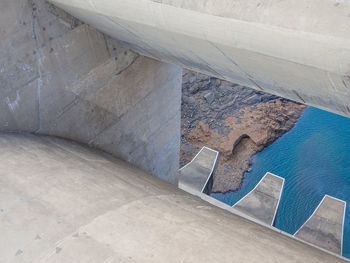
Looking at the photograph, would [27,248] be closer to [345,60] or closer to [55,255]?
[55,255]

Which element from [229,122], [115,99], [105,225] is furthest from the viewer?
[229,122]

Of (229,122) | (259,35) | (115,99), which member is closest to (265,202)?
(115,99)

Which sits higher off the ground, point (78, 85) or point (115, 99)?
point (78, 85)

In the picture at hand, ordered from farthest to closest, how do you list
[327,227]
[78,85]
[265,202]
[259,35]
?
[265,202], [327,227], [78,85], [259,35]

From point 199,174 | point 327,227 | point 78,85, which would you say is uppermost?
point 78,85

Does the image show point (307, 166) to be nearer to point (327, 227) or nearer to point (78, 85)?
point (327, 227)

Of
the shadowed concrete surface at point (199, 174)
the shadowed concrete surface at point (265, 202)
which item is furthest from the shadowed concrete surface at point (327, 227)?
the shadowed concrete surface at point (199, 174)

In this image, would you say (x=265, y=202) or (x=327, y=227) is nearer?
(x=327, y=227)
